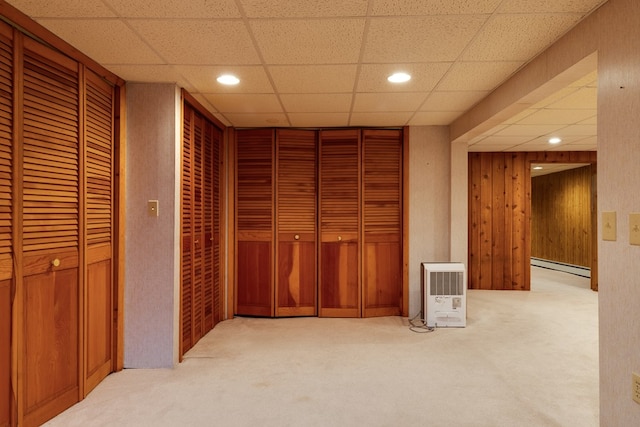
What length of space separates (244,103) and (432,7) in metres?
1.95

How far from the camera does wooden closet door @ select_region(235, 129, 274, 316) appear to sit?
4254mm

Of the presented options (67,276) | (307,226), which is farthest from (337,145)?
(67,276)

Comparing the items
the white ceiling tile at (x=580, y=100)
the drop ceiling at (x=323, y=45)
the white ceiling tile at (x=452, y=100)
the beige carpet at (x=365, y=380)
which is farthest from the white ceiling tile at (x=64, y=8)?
the white ceiling tile at (x=580, y=100)

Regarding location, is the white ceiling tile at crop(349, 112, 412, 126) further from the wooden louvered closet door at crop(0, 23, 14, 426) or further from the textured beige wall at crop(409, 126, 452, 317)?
the wooden louvered closet door at crop(0, 23, 14, 426)

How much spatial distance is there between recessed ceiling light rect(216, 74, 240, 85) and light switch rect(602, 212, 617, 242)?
2357 mm

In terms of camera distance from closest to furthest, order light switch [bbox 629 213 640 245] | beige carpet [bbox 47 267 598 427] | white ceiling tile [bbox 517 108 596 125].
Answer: light switch [bbox 629 213 640 245] < beige carpet [bbox 47 267 598 427] < white ceiling tile [bbox 517 108 596 125]

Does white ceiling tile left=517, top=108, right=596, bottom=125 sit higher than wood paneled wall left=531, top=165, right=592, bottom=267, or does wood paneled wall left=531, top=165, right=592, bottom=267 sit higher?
white ceiling tile left=517, top=108, right=596, bottom=125

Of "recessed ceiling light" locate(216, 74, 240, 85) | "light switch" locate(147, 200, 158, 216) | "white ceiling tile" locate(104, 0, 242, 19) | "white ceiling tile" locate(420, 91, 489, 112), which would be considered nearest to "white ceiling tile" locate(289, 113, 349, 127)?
"white ceiling tile" locate(420, 91, 489, 112)

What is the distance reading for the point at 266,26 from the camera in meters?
1.98

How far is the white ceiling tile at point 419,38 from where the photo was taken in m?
1.93

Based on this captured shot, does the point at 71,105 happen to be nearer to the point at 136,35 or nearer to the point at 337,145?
the point at 136,35

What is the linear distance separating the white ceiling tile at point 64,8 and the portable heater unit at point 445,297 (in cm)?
330

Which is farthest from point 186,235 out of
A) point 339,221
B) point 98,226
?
point 339,221

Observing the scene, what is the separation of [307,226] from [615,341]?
2.99 metres
